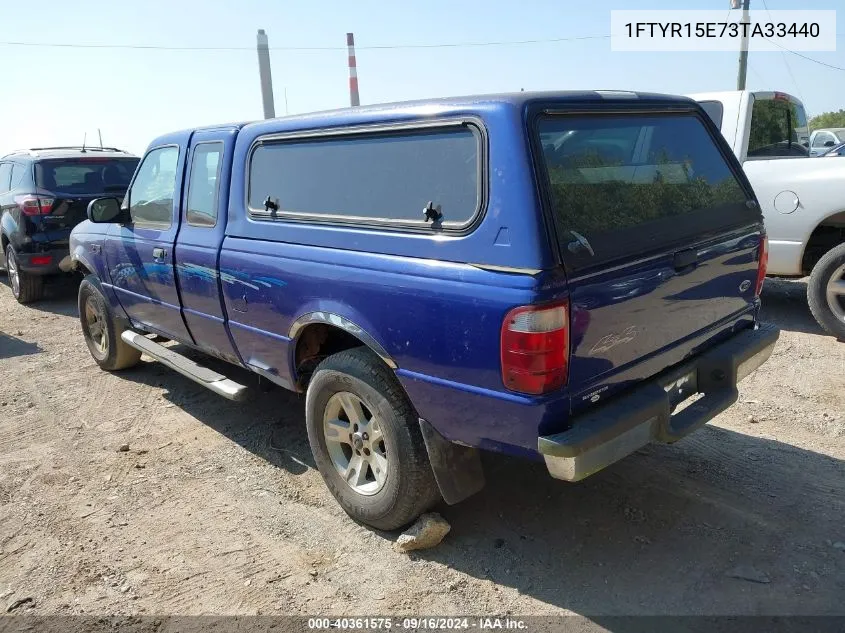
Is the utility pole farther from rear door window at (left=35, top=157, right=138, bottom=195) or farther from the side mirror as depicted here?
the side mirror

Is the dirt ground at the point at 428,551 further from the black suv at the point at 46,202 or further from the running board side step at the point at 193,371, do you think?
the black suv at the point at 46,202

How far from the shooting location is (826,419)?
4098mm

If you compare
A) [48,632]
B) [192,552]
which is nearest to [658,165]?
[192,552]

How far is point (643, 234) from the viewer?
2.72 meters

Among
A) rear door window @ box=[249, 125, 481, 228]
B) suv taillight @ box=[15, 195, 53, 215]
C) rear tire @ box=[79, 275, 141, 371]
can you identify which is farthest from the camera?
suv taillight @ box=[15, 195, 53, 215]

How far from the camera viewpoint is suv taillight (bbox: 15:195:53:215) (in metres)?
7.74

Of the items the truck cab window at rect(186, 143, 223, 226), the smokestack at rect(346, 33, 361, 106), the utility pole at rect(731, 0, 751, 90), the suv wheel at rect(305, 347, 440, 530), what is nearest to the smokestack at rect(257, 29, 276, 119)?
the smokestack at rect(346, 33, 361, 106)

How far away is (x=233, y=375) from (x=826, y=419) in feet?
13.6

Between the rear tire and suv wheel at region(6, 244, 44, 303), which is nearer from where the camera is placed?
the rear tire

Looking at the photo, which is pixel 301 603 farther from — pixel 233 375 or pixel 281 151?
pixel 233 375

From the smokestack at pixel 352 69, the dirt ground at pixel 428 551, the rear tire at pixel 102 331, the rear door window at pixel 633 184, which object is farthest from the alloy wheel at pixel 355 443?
the smokestack at pixel 352 69

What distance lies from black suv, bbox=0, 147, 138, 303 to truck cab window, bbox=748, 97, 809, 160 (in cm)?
704

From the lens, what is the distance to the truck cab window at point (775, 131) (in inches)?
243

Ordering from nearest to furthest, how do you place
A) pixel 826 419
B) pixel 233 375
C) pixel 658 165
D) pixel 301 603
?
pixel 301 603, pixel 658 165, pixel 826 419, pixel 233 375
